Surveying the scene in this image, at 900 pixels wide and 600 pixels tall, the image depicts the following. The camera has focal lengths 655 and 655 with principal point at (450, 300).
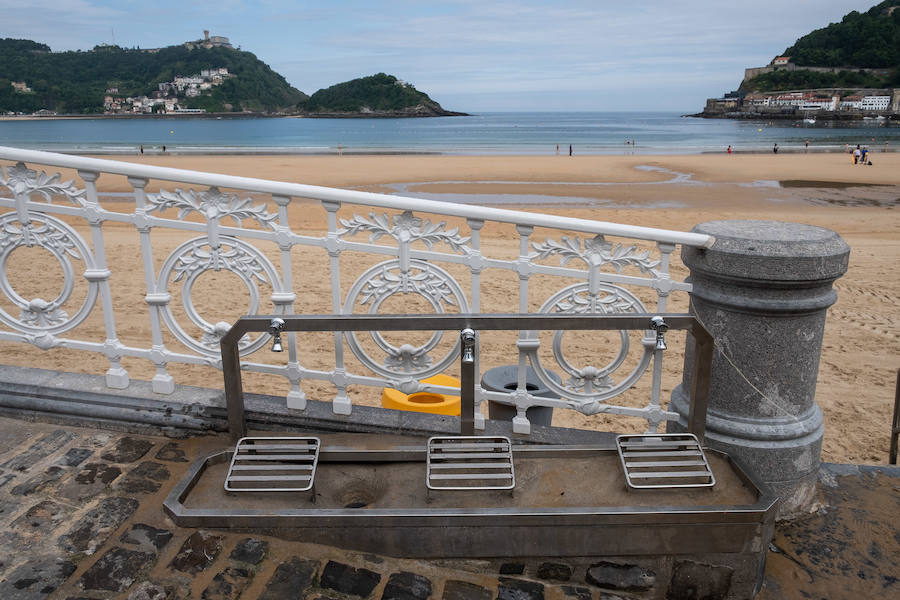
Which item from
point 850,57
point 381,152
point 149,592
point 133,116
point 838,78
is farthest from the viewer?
point 133,116

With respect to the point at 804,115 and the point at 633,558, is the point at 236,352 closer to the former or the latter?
the point at 633,558

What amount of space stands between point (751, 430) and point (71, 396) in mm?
3520

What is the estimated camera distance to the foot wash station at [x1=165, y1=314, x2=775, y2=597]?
2.56 metres

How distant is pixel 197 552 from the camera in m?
2.58

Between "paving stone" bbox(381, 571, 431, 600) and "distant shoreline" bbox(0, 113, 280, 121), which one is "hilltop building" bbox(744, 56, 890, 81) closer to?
"distant shoreline" bbox(0, 113, 280, 121)

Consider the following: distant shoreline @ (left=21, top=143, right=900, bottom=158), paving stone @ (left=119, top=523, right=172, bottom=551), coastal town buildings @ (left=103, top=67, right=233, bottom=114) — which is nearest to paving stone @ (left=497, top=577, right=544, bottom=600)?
paving stone @ (left=119, top=523, right=172, bottom=551)

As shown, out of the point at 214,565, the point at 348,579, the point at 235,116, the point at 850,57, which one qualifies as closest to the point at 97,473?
the point at 214,565

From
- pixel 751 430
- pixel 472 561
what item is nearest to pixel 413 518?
pixel 472 561

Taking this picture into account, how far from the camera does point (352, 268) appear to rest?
11094mm

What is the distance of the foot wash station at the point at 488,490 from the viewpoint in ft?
8.41

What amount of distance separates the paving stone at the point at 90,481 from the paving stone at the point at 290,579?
1058mm

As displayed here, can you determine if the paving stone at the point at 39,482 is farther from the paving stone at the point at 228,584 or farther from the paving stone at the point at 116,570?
the paving stone at the point at 228,584

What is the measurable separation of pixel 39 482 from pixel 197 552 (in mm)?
1009

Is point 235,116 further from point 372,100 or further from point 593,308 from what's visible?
point 593,308
